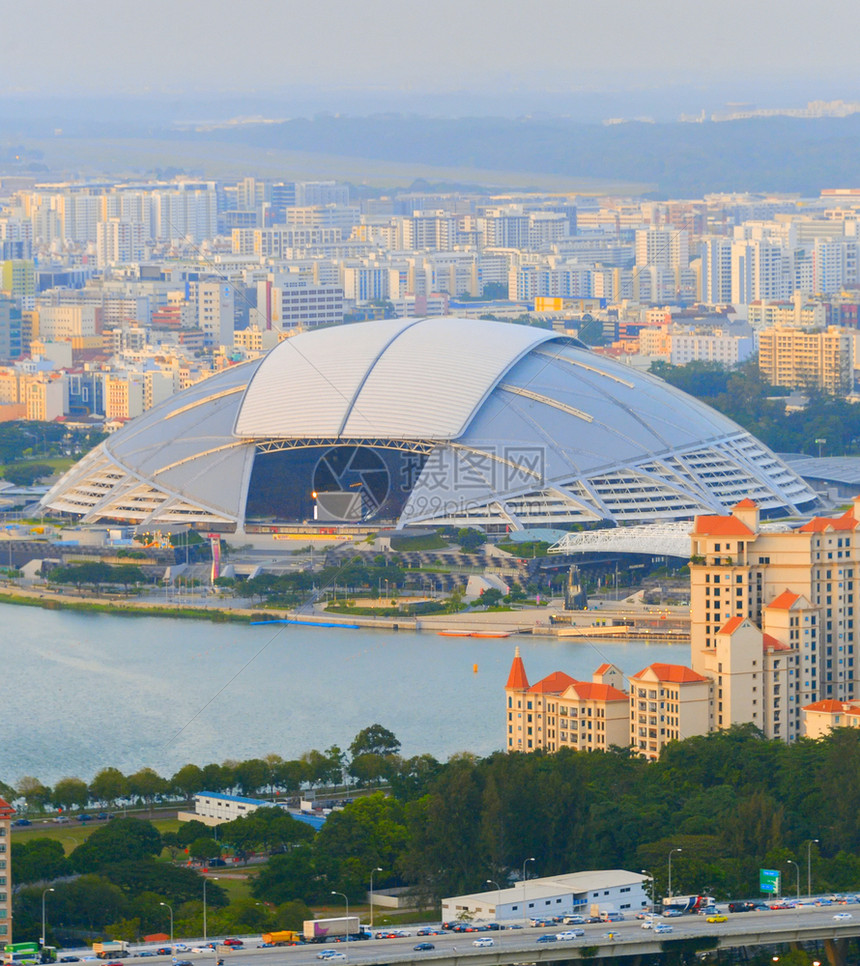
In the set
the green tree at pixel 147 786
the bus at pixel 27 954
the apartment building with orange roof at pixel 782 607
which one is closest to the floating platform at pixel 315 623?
the apartment building with orange roof at pixel 782 607

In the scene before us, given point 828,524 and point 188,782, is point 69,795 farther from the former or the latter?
point 828,524

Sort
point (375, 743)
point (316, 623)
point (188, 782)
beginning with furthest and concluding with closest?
point (316, 623) < point (375, 743) < point (188, 782)

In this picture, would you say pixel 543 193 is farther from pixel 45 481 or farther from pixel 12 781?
pixel 12 781

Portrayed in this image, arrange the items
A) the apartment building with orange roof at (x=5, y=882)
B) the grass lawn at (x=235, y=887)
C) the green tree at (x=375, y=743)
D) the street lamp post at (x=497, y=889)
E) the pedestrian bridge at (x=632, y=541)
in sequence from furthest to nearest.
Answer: the pedestrian bridge at (x=632, y=541), the green tree at (x=375, y=743), the grass lawn at (x=235, y=887), the street lamp post at (x=497, y=889), the apartment building with orange roof at (x=5, y=882)

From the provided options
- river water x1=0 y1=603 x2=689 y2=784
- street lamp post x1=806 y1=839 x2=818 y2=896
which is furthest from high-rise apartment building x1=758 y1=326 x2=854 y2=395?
street lamp post x1=806 y1=839 x2=818 y2=896

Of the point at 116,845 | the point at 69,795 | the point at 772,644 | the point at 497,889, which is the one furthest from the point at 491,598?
the point at 497,889

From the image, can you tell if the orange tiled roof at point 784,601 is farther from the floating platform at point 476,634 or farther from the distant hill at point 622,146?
the distant hill at point 622,146

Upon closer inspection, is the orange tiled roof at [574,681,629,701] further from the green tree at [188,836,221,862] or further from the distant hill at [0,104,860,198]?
the distant hill at [0,104,860,198]
